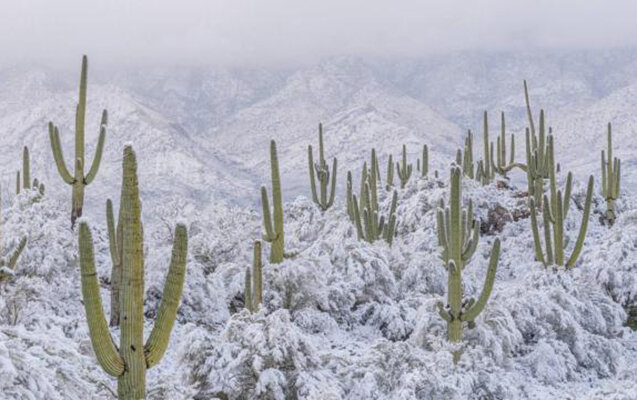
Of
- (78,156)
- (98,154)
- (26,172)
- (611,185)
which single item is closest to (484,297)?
(98,154)

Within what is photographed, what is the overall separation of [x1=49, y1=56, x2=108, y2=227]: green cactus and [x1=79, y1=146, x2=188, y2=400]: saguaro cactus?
9.65m

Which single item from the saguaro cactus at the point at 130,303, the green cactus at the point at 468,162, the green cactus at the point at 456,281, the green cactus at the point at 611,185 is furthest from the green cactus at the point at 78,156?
the green cactus at the point at 611,185

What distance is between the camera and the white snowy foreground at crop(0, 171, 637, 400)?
29.8 ft

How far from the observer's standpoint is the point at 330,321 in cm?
1379

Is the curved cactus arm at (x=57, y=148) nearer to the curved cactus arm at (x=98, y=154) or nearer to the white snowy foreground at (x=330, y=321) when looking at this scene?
the curved cactus arm at (x=98, y=154)

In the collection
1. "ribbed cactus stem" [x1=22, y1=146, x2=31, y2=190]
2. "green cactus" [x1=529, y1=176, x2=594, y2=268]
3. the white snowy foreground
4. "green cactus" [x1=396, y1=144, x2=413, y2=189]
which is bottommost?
the white snowy foreground

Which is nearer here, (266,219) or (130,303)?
(130,303)

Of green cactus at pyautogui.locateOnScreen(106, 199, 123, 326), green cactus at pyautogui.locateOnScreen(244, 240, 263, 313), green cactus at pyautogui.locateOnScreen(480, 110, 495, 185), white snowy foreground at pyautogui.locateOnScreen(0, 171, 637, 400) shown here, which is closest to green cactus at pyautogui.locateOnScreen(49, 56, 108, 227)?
white snowy foreground at pyautogui.locateOnScreen(0, 171, 637, 400)

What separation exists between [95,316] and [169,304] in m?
0.63

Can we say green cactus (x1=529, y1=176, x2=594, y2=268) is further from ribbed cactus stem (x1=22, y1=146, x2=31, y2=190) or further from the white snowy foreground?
ribbed cactus stem (x1=22, y1=146, x2=31, y2=190)

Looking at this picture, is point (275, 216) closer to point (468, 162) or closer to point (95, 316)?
point (95, 316)

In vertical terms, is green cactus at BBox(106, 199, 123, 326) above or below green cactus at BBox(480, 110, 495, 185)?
below

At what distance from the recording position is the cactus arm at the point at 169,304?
5.68 meters

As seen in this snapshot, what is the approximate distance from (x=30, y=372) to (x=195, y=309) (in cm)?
847
